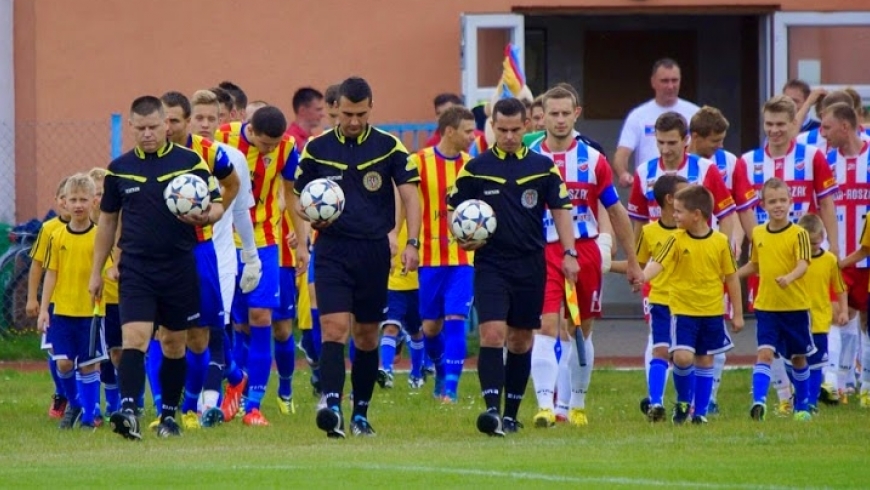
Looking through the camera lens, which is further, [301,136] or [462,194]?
[301,136]

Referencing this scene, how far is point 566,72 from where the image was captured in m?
21.7

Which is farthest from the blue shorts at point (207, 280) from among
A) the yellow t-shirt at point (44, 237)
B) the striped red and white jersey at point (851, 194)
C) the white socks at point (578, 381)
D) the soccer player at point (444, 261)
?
the striped red and white jersey at point (851, 194)

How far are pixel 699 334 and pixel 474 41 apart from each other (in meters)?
7.51

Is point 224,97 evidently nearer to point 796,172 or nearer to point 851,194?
point 796,172

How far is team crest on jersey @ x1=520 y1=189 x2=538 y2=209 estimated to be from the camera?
11.4 m

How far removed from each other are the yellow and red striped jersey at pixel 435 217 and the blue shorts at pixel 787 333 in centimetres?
253

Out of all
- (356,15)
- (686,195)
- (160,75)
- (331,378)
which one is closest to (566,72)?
(356,15)

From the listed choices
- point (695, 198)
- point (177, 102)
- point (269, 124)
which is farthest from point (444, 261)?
point (177, 102)

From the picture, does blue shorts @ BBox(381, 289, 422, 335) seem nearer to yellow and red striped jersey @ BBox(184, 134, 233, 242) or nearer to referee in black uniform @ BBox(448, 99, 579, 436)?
yellow and red striped jersey @ BBox(184, 134, 233, 242)

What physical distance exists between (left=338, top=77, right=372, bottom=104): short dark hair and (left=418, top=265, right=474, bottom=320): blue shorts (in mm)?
3557

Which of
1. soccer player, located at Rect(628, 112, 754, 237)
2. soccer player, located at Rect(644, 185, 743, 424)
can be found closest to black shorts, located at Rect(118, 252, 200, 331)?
soccer player, located at Rect(644, 185, 743, 424)

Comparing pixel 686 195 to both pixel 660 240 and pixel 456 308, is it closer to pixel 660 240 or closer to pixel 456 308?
pixel 660 240

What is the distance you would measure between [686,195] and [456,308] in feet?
9.45

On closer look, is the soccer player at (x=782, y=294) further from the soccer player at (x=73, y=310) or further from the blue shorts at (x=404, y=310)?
the soccer player at (x=73, y=310)
